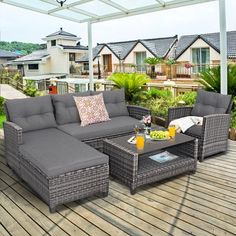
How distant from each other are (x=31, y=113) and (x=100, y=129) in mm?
1059

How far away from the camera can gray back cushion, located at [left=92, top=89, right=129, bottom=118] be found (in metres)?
5.05

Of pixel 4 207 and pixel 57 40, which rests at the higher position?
pixel 57 40

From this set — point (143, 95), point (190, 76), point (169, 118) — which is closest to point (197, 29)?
point (190, 76)

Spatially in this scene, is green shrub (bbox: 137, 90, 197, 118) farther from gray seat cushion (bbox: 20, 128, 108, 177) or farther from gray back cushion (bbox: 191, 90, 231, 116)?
gray seat cushion (bbox: 20, 128, 108, 177)

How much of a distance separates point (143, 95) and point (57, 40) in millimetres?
18248

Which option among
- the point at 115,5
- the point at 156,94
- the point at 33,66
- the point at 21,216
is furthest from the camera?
the point at 33,66

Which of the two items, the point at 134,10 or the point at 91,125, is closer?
the point at 91,125

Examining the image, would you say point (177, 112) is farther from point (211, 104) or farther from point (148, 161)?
point (148, 161)

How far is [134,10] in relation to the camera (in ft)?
20.4

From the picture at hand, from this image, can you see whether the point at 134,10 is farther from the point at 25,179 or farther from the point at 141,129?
the point at 25,179

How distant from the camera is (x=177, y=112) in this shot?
4.97 m

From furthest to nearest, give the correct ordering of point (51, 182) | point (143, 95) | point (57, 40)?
point (57, 40) → point (143, 95) → point (51, 182)

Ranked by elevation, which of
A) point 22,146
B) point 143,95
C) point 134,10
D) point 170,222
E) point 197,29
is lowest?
point 170,222

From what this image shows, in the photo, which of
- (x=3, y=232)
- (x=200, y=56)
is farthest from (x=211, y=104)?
(x=200, y=56)
